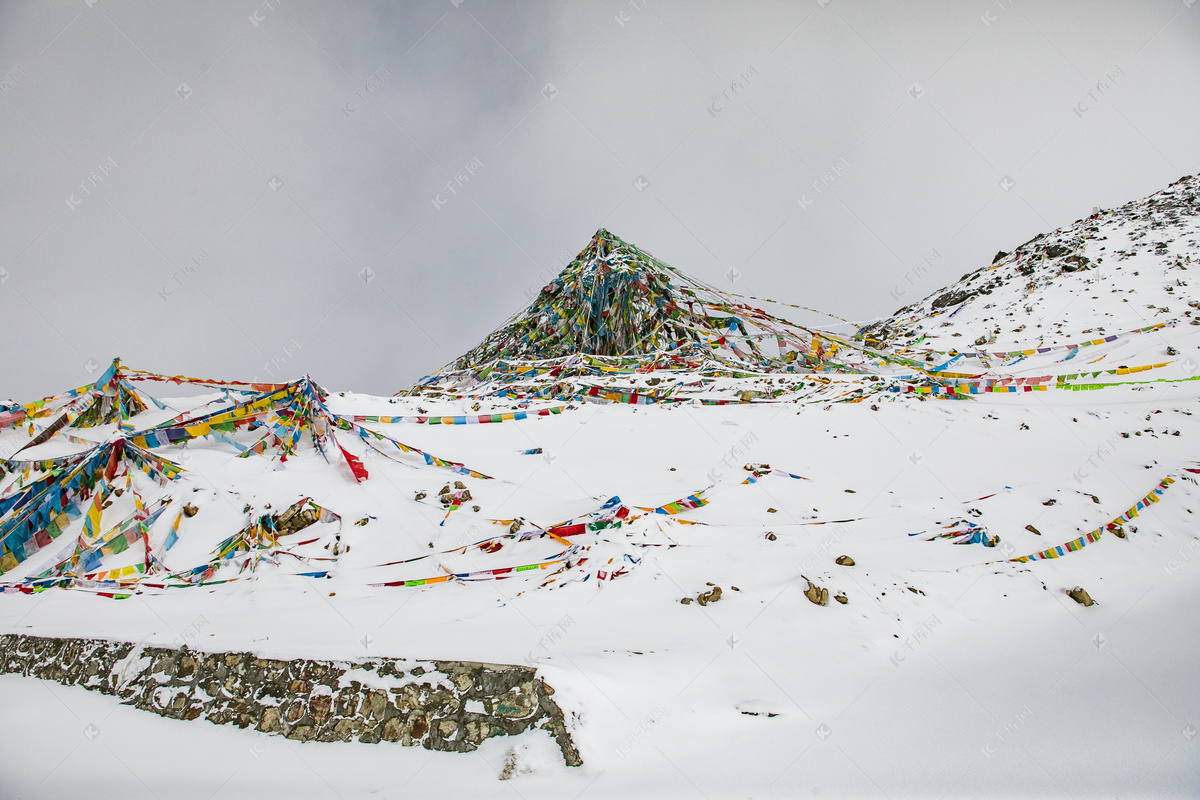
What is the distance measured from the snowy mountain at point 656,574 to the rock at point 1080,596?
0.04ft

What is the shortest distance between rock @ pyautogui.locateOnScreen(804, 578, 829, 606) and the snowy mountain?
0.05 feet

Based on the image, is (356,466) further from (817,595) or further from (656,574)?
(817,595)

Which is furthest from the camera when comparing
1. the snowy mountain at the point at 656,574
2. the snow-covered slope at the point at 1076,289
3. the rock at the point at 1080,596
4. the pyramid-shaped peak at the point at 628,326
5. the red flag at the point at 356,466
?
the snow-covered slope at the point at 1076,289

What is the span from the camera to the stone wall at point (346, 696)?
176cm

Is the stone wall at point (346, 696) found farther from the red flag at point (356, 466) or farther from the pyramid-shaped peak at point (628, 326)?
the pyramid-shaped peak at point (628, 326)

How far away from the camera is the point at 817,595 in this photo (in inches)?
96.9

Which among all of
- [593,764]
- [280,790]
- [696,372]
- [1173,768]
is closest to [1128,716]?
[1173,768]

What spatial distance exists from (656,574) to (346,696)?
1462 millimetres

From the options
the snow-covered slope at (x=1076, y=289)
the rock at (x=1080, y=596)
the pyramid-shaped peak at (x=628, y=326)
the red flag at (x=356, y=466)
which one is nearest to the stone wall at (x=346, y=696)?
the red flag at (x=356, y=466)

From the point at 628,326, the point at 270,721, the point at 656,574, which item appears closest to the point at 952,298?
the point at 628,326

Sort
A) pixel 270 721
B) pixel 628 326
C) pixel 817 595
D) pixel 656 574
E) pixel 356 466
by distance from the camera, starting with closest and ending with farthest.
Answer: pixel 270 721 → pixel 817 595 → pixel 656 574 → pixel 356 466 → pixel 628 326

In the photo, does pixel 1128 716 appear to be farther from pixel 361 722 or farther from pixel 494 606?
pixel 361 722

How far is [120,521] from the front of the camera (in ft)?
12.6

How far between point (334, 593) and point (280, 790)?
129cm
